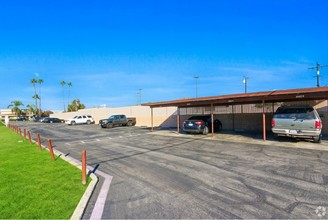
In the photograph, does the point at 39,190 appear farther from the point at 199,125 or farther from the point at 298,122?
the point at 199,125

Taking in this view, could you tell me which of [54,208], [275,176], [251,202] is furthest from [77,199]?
[275,176]

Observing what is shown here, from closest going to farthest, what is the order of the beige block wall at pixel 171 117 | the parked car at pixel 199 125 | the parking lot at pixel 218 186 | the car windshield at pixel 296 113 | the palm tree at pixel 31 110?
1. the parking lot at pixel 218 186
2. the car windshield at pixel 296 113
3. the parked car at pixel 199 125
4. the beige block wall at pixel 171 117
5. the palm tree at pixel 31 110

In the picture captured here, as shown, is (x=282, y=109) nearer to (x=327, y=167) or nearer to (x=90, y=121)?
(x=327, y=167)

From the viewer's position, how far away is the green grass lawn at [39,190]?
14.4ft

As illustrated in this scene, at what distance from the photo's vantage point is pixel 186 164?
8.20 metres

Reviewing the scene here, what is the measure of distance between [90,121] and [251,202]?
135 ft

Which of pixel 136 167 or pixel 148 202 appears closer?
pixel 148 202

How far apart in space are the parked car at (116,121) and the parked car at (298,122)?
2241 cm

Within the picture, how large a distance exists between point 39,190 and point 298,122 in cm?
1194

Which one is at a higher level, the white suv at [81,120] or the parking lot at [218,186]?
the white suv at [81,120]

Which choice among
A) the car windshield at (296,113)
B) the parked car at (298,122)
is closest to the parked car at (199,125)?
the parked car at (298,122)

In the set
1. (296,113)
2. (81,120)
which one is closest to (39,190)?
(296,113)

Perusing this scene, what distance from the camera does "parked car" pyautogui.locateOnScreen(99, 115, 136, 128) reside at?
98.5ft

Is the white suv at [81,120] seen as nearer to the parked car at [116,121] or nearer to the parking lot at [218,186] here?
the parked car at [116,121]
